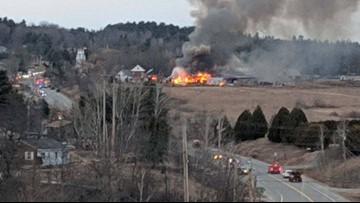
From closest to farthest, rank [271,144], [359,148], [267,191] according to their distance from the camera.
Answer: [267,191]
[359,148]
[271,144]

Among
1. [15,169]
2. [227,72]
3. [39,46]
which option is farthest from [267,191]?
[39,46]

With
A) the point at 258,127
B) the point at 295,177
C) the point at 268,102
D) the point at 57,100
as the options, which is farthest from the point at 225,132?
the point at 57,100

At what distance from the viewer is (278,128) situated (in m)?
57.3

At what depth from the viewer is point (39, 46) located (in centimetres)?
16225

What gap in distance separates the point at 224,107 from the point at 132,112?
26818 millimetres

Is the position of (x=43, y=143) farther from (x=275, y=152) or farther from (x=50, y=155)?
(x=275, y=152)

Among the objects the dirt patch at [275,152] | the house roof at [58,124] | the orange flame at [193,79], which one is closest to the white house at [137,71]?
the orange flame at [193,79]

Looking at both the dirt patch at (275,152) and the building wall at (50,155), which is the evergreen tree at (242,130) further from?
the building wall at (50,155)

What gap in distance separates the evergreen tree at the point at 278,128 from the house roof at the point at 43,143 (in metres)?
16.2

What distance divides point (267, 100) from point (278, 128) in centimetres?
2419

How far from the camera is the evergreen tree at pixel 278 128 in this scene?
57.0m

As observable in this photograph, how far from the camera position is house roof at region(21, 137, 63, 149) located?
4809 cm

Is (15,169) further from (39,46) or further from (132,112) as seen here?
(39,46)

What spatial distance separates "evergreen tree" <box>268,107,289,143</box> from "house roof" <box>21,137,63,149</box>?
16.2m
